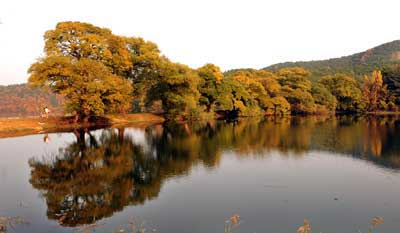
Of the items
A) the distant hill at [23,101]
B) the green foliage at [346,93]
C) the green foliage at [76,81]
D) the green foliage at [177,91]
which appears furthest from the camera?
the distant hill at [23,101]

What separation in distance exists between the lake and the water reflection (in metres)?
0.08

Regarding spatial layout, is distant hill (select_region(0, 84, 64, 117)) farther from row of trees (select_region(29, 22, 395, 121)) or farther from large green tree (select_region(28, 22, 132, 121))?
large green tree (select_region(28, 22, 132, 121))

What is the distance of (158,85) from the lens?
65938 millimetres

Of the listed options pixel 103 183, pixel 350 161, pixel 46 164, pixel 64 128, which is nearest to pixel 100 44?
pixel 64 128

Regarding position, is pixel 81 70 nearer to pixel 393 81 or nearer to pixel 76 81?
pixel 76 81

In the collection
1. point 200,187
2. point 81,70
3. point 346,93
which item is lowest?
point 200,187

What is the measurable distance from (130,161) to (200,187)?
911 cm

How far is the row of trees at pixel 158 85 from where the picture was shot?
4728 cm

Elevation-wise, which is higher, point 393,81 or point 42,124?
point 393,81

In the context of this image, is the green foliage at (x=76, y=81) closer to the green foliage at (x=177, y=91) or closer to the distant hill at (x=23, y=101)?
the green foliage at (x=177, y=91)

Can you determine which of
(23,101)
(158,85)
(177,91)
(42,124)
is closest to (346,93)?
(177,91)

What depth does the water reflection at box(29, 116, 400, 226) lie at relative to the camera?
1656cm

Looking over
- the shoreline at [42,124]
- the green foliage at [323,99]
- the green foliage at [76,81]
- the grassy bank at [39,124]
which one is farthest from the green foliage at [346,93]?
the green foliage at [76,81]

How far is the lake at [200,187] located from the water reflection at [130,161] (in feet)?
0.25
